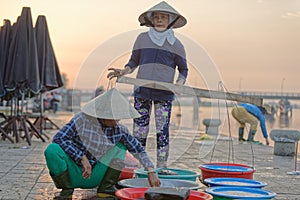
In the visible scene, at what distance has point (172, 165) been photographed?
7.26m

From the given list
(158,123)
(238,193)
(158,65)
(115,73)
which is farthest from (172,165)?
(238,193)

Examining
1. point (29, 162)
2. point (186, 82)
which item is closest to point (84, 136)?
point (186, 82)

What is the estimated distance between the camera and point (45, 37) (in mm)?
10086

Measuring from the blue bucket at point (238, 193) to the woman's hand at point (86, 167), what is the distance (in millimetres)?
999

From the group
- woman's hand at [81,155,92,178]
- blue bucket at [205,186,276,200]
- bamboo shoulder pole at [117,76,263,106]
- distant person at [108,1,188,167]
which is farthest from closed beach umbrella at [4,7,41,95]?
blue bucket at [205,186,276,200]

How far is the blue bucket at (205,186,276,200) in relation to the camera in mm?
3928

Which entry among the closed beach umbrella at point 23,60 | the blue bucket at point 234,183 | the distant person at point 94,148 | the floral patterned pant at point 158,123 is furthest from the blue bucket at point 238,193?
the closed beach umbrella at point 23,60

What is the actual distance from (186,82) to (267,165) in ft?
9.90

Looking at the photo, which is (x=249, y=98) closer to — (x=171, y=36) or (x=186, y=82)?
(x=186, y=82)

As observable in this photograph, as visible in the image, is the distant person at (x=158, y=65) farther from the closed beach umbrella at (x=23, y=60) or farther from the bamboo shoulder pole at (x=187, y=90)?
the closed beach umbrella at (x=23, y=60)

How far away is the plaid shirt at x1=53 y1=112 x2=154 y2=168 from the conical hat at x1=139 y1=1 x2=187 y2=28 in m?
1.27

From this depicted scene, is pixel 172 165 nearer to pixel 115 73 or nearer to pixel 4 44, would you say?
pixel 115 73

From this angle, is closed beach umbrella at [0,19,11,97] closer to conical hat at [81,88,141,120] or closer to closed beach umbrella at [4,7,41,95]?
closed beach umbrella at [4,7,41,95]

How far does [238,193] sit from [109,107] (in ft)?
4.12
